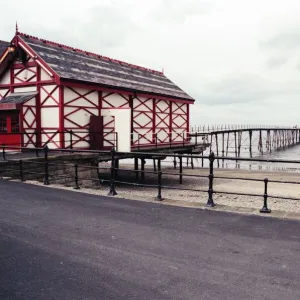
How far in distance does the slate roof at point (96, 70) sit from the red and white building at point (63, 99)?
2.8 inches

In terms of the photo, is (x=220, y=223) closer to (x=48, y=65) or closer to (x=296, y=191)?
(x=48, y=65)

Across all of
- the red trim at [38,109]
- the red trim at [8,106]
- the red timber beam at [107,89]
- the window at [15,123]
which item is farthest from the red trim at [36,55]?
the window at [15,123]

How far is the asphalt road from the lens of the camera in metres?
3.70

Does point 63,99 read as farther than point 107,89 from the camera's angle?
No

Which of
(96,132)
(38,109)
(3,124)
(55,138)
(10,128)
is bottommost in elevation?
(55,138)

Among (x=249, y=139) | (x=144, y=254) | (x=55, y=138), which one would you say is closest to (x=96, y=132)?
(x=55, y=138)

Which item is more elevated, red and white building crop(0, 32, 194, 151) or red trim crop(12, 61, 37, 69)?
red trim crop(12, 61, 37, 69)

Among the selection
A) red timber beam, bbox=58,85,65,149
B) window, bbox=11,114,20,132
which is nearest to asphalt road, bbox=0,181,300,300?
red timber beam, bbox=58,85,65,149

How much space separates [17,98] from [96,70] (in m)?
5.42

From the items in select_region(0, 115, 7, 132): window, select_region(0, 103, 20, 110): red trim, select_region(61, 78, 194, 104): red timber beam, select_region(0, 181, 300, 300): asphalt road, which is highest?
select_region(61, 78, 194, 104): red timber beam

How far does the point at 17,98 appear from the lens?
62.0ft

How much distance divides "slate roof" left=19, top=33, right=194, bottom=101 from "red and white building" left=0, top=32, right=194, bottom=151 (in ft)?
0.24

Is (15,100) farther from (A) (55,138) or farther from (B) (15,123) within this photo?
(A) (55,138)

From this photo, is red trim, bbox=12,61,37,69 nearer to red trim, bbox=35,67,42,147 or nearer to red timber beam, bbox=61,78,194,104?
red trim, bbox=35,67,42,147
